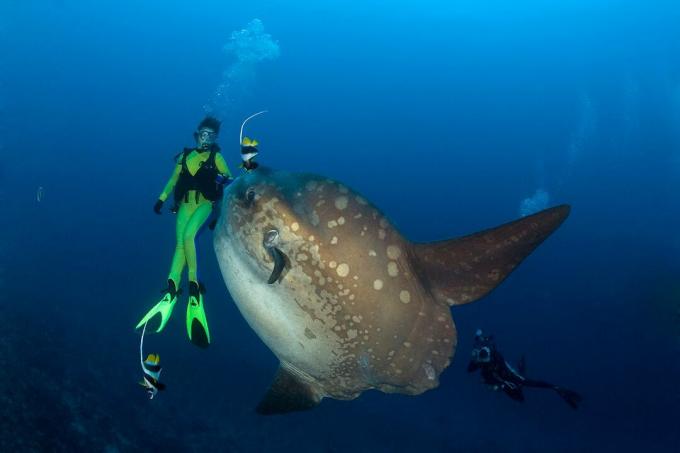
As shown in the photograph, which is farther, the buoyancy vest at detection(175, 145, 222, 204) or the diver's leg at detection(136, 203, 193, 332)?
the buoyancy vest at detection(175, 145, 222, 204)

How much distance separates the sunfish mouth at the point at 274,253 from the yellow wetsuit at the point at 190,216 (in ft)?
6.88

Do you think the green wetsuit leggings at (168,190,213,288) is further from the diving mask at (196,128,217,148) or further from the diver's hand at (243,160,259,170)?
the diver's hand at (243,160,259,170)

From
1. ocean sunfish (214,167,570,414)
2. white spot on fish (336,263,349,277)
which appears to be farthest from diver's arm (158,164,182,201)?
white spot on fish (336,263,349,277)

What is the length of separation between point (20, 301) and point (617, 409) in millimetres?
28638

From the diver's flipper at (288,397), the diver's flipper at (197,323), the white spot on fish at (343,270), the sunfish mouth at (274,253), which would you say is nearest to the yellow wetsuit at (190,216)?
the diver's flipper at (197,323)

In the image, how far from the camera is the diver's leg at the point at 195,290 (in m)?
4.40

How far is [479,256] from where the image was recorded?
120 inches

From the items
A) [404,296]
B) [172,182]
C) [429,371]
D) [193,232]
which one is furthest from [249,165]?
[172,182]

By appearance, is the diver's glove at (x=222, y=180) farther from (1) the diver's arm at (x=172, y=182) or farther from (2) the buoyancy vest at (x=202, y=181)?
(1) the diver's arm at (x=172, y=182)

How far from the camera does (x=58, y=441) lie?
924 cm

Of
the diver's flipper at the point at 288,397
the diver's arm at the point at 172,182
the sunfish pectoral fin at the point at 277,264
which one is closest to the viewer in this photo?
the sunfish pectoral fin at the point at 277,264

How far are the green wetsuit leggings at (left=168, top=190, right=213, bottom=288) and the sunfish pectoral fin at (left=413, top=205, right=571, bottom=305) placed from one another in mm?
Answer: 2879

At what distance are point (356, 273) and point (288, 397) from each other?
1616mm

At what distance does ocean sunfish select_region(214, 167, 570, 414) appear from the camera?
3.05 m
